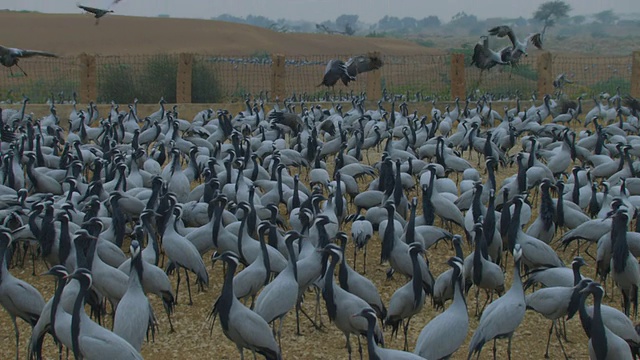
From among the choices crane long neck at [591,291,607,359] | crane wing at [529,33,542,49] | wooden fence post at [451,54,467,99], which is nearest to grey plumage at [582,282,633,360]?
crane long neck at [591,291,607,359]

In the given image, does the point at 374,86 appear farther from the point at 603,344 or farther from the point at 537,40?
the point at 603,344

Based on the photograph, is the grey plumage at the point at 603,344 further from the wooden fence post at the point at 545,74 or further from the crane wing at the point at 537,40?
the wooden fence post at the point at 545,74

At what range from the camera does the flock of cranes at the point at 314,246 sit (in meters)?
6.66

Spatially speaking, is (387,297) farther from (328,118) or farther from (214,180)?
(328,118)

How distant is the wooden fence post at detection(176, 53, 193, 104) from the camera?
2436 centimetres

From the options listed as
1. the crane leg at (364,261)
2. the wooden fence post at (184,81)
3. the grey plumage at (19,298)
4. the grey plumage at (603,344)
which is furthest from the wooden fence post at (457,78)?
the grey plumage at (19,298)

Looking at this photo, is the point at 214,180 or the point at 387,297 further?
the point at 214,180

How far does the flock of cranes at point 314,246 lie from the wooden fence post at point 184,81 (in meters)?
8.90

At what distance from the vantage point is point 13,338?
25.6ft

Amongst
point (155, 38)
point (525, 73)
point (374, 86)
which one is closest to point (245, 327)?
point (374, 86)

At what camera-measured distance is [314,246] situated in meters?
8.64

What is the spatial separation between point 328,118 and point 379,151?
1373mm

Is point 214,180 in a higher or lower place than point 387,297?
higher

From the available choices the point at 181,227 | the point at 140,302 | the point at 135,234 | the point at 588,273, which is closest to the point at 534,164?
the point at 588,273
